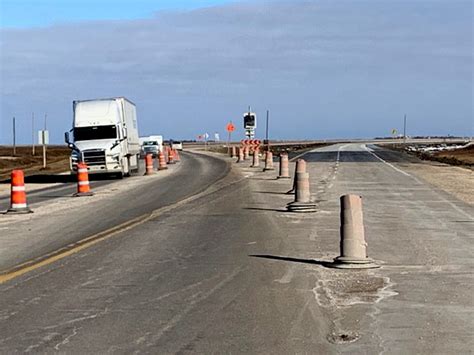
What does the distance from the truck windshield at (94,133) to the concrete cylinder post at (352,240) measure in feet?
85.6

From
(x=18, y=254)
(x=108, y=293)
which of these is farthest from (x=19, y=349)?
(x=18, y=254)

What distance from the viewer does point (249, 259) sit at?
39.3 ft

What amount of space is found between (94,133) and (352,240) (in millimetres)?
26515

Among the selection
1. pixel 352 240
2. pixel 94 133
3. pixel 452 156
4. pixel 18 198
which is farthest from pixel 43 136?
pixel 352 240

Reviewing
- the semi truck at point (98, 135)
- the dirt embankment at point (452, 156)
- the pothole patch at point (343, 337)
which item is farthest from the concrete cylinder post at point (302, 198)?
the dirt embankment at point (452, 156)

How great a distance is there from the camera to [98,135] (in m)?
36.5

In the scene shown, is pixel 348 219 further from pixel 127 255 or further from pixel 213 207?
pixel 213 207

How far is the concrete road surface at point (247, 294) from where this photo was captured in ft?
23.7

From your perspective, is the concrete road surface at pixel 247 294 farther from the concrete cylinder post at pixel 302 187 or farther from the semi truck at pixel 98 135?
the semi truck at pixel 98 135

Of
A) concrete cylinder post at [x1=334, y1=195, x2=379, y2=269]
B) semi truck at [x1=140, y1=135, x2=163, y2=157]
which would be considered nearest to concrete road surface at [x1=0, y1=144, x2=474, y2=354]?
concrete cylinder post at [x1=334, y1=195, x2=379, y2=269]

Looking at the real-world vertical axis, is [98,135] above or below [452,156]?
above

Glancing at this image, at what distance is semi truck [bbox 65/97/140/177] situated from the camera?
36125mm

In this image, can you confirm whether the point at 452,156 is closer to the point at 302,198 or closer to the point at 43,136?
the point at 43,136

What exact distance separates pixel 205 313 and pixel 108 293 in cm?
163
